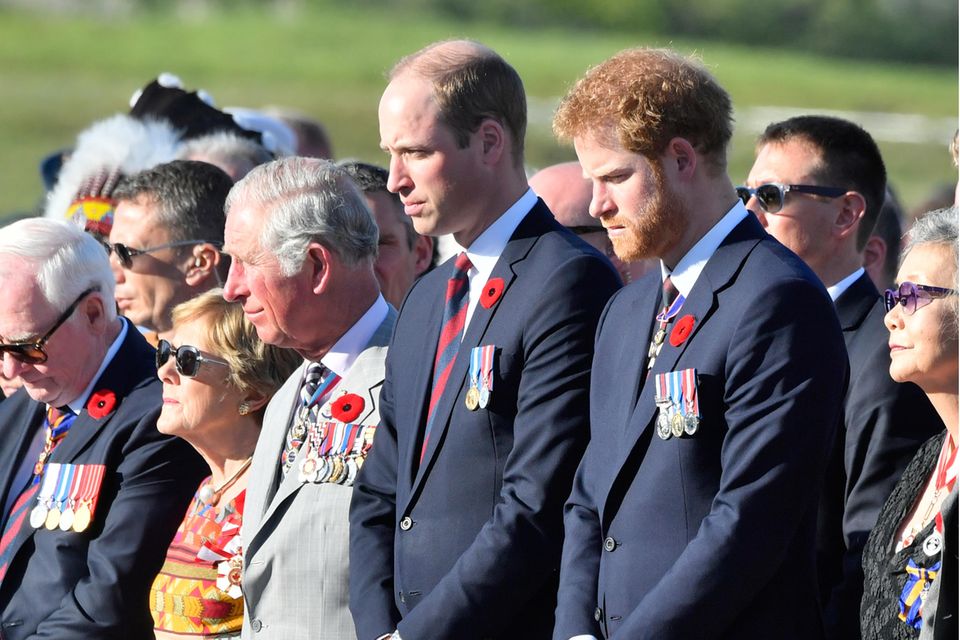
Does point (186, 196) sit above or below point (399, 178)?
above

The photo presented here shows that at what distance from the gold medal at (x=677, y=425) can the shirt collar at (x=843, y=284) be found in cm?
170

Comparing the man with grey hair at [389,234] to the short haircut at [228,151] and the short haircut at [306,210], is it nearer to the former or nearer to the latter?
the short haircut at [306,210]

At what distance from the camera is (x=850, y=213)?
18.2 ft

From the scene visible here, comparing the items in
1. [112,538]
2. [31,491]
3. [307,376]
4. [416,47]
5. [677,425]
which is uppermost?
[416,47]

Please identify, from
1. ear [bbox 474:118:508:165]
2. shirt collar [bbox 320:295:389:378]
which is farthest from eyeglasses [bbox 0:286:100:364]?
Result: ear [bbox 474:118:508:165]

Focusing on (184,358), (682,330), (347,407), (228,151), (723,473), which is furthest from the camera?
(228,151)

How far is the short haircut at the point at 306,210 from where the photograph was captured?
4.94 meters

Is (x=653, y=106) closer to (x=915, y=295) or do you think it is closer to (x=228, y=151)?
(x=915, y=295)

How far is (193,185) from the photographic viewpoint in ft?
21.4

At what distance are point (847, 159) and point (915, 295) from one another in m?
1.55

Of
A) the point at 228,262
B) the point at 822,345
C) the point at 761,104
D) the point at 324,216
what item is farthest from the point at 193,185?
the point at 761,104

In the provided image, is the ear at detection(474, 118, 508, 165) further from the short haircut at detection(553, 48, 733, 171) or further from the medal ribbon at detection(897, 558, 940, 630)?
the medal ribbon at detection(897, 558, 940, 630)

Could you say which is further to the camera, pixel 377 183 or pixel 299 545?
pixel 377 183

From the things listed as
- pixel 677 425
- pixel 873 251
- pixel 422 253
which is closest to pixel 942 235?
pixel 677 425
